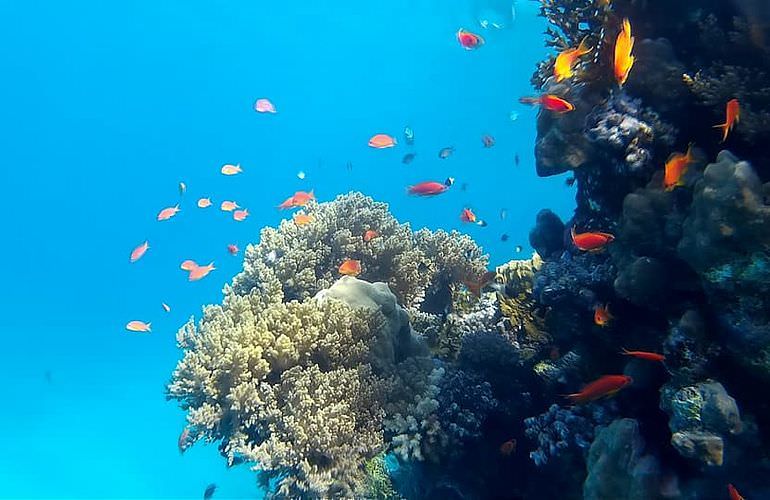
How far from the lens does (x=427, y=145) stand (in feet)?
319

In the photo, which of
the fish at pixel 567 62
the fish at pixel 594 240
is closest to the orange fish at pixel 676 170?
the fish at pixel 594 240

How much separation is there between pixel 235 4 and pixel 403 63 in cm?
2987

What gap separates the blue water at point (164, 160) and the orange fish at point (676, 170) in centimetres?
3088

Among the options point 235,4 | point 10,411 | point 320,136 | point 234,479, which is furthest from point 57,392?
point 320,136

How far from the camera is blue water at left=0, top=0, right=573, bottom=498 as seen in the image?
40.2 m

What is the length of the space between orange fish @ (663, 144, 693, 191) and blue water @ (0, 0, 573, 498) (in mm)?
30880

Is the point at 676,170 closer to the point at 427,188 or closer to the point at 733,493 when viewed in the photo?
the point at 733,493

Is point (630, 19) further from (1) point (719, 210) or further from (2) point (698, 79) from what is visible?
(1) point (719, 210)

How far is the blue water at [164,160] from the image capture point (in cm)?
4019

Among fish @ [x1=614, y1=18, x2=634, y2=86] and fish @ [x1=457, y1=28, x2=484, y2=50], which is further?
fish @ [x1=457, y1=28, x2=484, y2=50]

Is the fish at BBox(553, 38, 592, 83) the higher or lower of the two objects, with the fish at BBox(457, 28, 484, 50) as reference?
lower

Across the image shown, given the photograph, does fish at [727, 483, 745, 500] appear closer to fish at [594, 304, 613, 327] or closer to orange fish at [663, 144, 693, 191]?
→ fish at [594, 304, 613, 327]

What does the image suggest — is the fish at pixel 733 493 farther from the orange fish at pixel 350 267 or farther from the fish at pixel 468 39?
the fish at pixel 468 39

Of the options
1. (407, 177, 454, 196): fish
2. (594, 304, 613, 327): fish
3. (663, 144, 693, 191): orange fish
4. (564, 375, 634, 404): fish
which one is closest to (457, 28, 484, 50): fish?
(407, 177, 454, 196): fish
